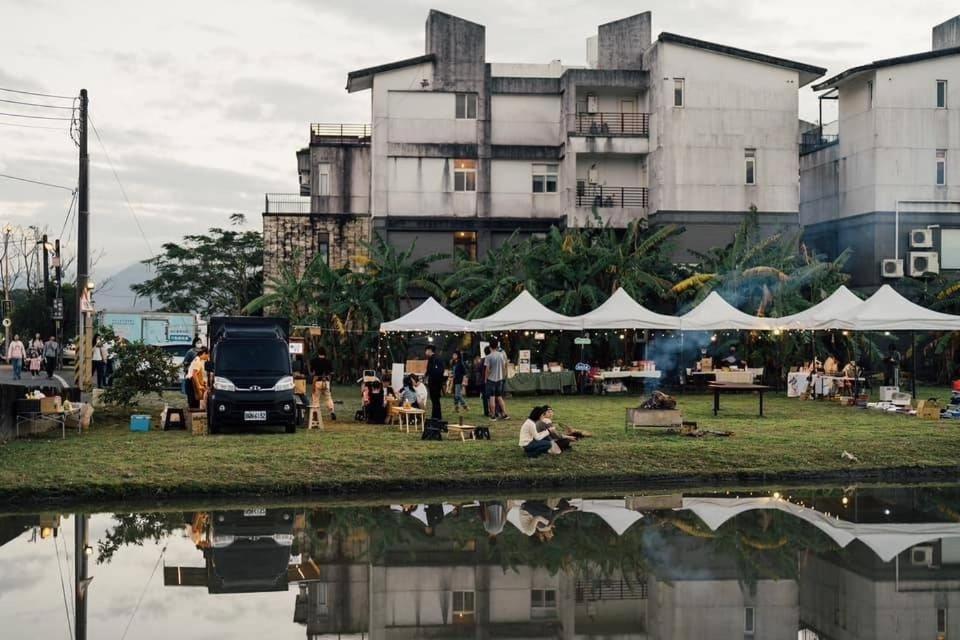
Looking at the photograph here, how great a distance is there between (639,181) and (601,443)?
2857cm

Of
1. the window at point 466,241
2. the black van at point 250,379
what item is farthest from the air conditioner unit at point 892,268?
the black van at point 250,379

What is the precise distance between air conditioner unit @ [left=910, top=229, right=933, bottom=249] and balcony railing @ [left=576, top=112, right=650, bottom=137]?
447 inches

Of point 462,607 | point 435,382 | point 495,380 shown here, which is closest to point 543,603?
point 462,607

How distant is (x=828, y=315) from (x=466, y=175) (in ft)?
66.7

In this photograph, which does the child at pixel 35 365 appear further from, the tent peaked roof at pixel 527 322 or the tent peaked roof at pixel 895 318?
the tent peaked roof at pixel 895 318

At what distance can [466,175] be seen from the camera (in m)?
47.8

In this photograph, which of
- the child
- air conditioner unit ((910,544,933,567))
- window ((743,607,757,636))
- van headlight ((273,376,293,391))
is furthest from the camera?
the child

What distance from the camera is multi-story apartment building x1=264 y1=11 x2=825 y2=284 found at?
4566cm

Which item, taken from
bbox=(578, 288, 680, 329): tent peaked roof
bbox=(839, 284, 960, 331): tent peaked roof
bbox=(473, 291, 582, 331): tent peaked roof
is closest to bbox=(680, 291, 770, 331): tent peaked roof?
bbox=(578, 288, 680, 329): tent peaked roof

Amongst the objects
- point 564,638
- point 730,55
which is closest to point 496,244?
point 730,55

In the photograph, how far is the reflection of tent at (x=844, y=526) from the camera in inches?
532

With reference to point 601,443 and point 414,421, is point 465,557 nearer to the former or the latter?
point 601,443

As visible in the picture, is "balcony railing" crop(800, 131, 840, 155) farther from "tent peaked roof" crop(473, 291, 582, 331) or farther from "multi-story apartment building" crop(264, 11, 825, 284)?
"tent peaked roof" crop(473, 291, 582, 331)

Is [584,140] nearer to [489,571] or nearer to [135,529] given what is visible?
[135,529]
